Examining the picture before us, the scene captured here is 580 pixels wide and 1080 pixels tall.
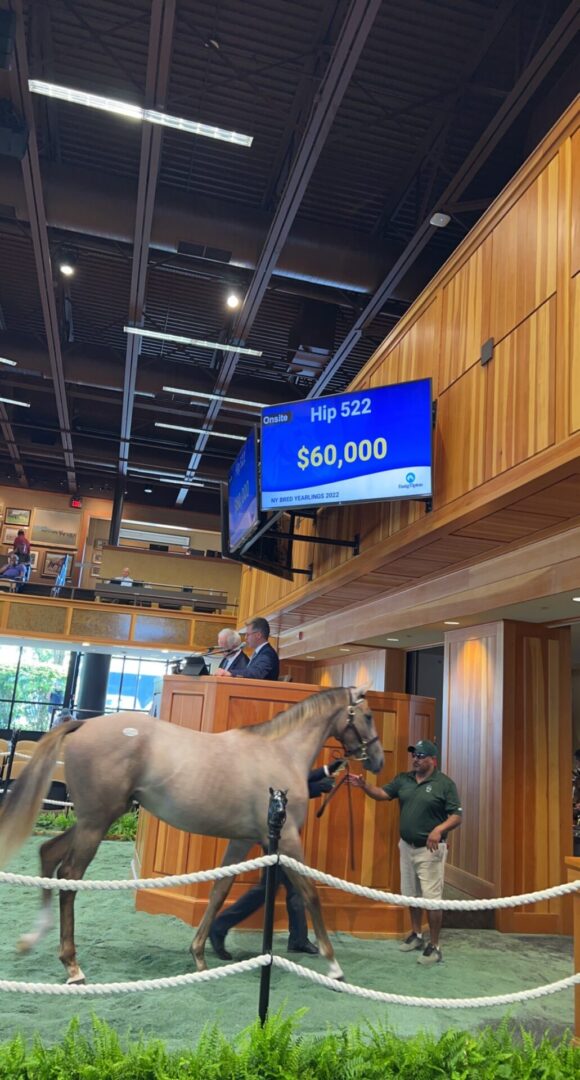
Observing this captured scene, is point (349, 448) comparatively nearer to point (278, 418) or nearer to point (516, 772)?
point (278, 418)

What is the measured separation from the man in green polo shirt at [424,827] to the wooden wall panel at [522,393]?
7.17ft

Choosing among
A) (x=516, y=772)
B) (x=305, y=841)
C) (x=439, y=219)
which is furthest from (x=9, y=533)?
(x=305, y=841)

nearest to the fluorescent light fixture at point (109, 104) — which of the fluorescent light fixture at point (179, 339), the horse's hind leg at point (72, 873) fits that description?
the fluorescent light fixture at point (179, 339)

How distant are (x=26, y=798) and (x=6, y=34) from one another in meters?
6.37

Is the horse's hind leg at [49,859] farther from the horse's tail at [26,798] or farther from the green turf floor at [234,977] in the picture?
the green turf floor at [234,977]

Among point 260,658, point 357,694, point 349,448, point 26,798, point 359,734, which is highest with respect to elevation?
point 349,448

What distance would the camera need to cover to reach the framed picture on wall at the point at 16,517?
70.8 feet

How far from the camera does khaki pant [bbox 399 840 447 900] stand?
206 inches

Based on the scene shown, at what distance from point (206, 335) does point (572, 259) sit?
954 centimetres

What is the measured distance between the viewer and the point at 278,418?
7.13m

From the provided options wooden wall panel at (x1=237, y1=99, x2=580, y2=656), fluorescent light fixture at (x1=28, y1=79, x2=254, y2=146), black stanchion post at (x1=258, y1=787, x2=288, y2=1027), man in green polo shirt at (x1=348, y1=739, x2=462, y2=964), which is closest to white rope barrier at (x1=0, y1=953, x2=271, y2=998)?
black stanchion post at (x1=258, y1=787, x2=288, y2=1027)

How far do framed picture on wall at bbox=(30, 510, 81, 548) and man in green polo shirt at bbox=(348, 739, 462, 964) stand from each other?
18.3 metres

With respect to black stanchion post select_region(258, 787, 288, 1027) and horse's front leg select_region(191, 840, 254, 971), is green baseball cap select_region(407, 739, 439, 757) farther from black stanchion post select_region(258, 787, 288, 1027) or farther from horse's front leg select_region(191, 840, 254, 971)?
black stanchion post select_region(258, 787, 288, 1027)

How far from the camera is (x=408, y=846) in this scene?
17.7 ft
